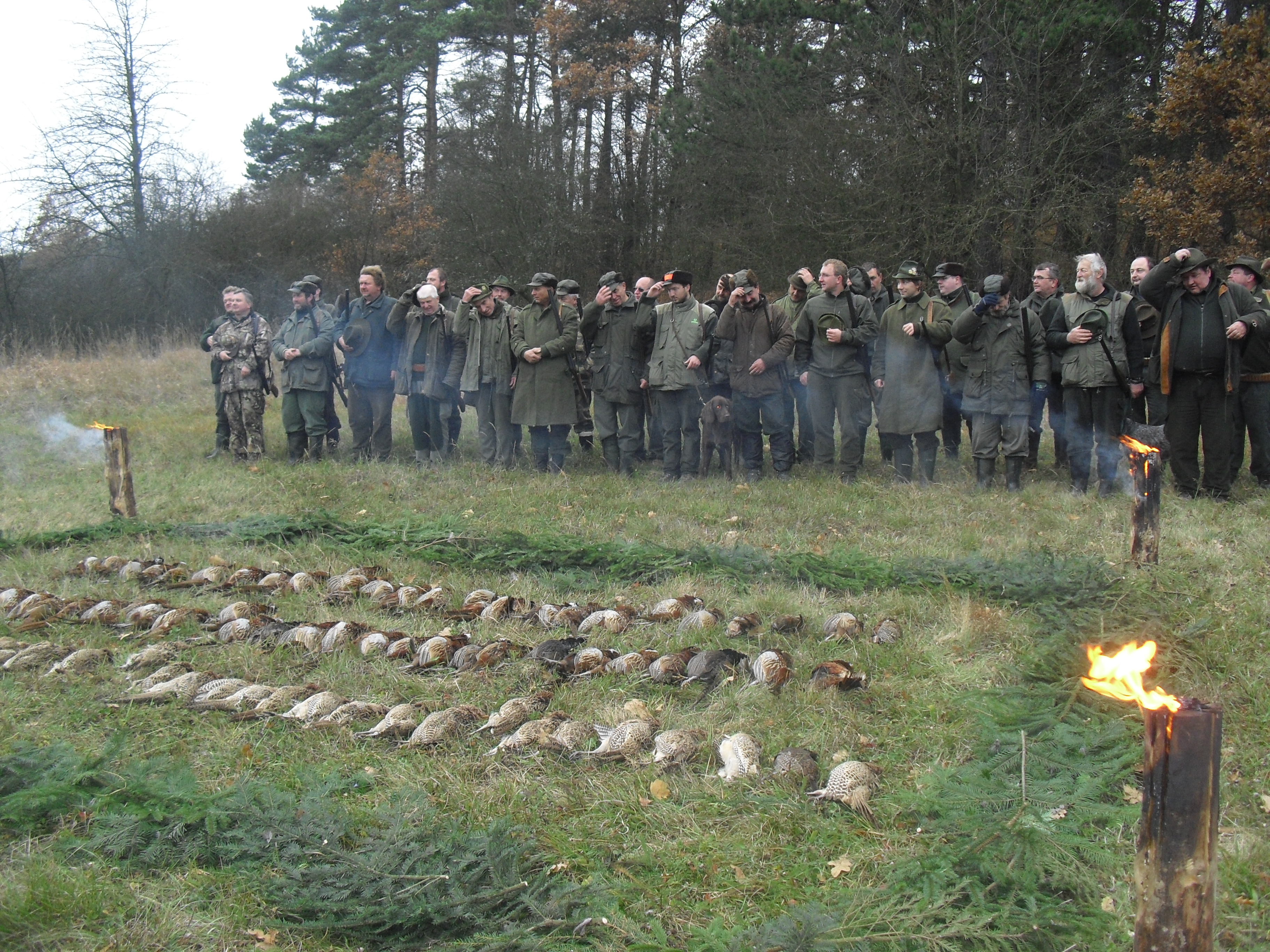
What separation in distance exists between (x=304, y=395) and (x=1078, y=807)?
10.5 m

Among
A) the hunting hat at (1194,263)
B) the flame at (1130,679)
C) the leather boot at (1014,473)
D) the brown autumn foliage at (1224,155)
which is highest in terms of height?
the brown autumn foliage at (1224,155)

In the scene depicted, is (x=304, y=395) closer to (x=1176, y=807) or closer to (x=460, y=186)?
(x=1176, y=807)

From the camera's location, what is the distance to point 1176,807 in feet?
6.94

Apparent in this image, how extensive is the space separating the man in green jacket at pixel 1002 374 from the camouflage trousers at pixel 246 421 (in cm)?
820

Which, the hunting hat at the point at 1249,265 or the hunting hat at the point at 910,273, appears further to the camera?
the hunting hat at the point at 910,273

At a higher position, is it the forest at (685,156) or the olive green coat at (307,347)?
the forest at (685,156)

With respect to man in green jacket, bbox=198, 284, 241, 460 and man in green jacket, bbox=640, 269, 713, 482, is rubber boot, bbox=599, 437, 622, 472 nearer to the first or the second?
man in green jacket, bbox=640, 269, 713, 482

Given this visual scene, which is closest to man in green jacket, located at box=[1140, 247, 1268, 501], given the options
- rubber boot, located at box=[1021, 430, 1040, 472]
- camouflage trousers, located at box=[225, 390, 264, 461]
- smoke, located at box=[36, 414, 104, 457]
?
rubber boot, located at box=[1021, 430, 1040, 472]

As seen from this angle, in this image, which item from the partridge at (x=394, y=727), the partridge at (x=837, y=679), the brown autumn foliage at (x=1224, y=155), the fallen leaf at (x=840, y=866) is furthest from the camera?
the brown autumn foliage at (x=1224, y=155)

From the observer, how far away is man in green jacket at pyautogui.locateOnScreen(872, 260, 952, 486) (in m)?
10.2

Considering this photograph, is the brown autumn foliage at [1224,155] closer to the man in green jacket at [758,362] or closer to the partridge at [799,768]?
the man in green jacket at [758,362]

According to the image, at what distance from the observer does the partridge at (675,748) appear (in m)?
4.62

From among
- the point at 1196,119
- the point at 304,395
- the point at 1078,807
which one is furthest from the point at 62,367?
the point at 1196,119

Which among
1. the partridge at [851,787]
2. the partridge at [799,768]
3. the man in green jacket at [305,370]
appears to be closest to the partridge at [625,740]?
the partridge at [799,768]
